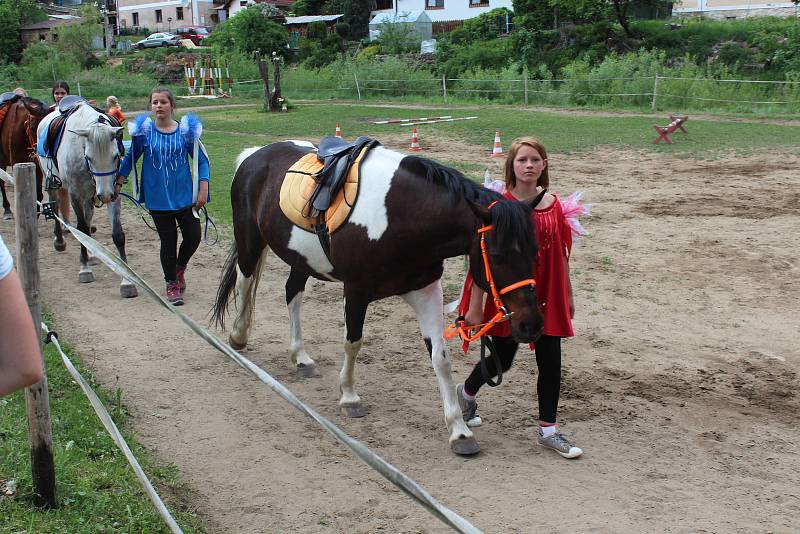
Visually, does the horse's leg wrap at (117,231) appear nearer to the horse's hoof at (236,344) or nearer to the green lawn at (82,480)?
the horse's hoof at (236,344)

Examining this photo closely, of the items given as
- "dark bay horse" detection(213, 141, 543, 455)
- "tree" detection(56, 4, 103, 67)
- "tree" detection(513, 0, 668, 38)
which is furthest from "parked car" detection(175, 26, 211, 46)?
"dark bay horse" detection(213, 141, 543, 455)

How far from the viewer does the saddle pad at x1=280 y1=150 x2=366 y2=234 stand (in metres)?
4.41

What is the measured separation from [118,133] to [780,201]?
8.41m

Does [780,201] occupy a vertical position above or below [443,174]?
below

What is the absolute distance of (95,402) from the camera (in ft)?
11.7

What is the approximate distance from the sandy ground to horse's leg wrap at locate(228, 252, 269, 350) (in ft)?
0.76

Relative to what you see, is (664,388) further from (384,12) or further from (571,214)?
(384,12)

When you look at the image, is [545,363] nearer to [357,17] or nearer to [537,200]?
[537,200]

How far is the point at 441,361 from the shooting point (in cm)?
428

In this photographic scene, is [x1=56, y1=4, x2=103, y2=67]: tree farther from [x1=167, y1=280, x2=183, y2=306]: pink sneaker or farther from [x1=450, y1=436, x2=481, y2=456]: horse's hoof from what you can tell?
[x1=450, y1=436, x2=481, y2=456]: horse's hoof

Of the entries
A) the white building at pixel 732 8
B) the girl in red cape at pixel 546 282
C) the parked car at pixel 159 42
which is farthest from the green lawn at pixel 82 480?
the parked car at pixel 159 42

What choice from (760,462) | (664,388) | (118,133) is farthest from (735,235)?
(118,133)

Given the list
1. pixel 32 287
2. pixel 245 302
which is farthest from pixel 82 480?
pixel 245 302

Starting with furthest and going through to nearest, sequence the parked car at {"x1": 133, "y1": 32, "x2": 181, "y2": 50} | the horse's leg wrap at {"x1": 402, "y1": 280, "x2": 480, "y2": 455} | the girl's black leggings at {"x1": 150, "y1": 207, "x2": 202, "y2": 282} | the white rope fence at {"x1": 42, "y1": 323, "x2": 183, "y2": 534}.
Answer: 1. the parked car at {"x1": 133, "y1": 32, "x2": 181, "y2": 50}
2. the girl's black leggings at {"x1": 150, "y1": 207, "x2": 202, "y2": 282}
3. the horse's leg wrap at {"x1": 402, "y1": 280, "x2": 480, "y2": 455}
4. the white rope fence at {"x1": 42, "y1": 323, "x2": 183, "y2": 534}
